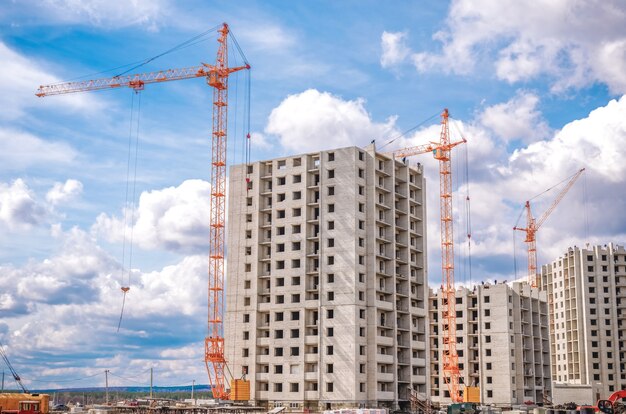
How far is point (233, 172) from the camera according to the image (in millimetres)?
148000

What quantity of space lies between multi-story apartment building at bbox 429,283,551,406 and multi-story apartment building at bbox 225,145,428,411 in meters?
46.6

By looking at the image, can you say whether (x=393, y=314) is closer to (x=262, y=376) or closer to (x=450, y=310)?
(x=262, y=376)

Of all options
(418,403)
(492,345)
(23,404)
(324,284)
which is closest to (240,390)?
(324,284)

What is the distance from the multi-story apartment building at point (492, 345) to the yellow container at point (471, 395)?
35.7 feet

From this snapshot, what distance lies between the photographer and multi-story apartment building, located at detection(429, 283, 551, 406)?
186375mm

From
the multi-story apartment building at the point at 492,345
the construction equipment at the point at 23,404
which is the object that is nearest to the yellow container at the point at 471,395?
A: the multi-story apartment building at the point at 492,345

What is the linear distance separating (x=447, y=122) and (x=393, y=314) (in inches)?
2690

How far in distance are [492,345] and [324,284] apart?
7085 centimetres

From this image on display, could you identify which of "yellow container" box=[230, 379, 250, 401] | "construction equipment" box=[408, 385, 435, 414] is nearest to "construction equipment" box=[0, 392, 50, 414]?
"yellow container" box=[230, 379, 250, 401]

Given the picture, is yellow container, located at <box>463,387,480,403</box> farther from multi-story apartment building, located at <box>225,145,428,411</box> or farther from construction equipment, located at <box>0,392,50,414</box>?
construction equipment, located at <box>0,392,50,414</box>

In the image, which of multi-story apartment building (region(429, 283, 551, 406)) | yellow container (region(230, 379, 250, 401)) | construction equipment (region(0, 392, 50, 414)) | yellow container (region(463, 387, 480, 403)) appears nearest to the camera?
construction equipment (region(0, 392, 50, 414))

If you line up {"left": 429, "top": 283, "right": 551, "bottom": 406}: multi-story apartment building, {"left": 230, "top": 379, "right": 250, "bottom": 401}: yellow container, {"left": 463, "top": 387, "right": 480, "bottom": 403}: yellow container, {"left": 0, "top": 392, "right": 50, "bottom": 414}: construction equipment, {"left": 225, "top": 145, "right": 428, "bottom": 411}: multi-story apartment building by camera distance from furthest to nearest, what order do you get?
{"left": 429, "top": 283, "right": 551, "bottom": 406}: multi-story apartment building → {"left": 463, "top": 387, "right": 480, "bottom": 403}: yellow container → {"left": 230, "top": 379, "right": 250, "bottom": 401}: yellow container → {"left": 225, "top": 145, "right": 428, "bottom": 411}: multi-story apartment building → {"left": 0, "top": 392, "right": 50, "bottom": 414}: construction equipment

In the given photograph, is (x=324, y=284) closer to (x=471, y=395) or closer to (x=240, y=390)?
(x=240, y=390)

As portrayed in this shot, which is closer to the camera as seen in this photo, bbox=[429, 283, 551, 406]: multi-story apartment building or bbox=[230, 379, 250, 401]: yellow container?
bbox=[230, 379, 250, 401]: yellow container
